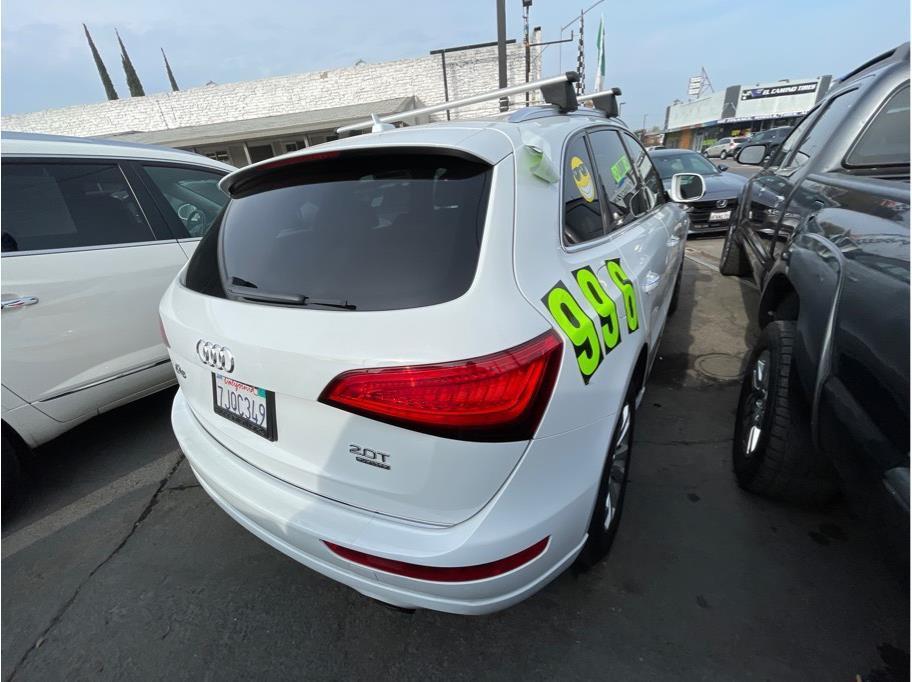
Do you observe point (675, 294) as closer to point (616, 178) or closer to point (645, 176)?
point (645, 176)

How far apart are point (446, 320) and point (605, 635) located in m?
1.35

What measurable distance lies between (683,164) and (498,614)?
28.0 ft

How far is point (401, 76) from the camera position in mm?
20156

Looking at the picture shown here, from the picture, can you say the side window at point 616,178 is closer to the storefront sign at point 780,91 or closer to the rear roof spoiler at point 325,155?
the rear roof spoiler at point 325,155

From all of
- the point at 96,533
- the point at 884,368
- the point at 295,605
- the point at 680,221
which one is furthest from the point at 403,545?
the point at 680,221

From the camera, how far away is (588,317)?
4.51 feet

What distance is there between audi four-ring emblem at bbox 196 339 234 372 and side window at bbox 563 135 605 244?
1.14 meters

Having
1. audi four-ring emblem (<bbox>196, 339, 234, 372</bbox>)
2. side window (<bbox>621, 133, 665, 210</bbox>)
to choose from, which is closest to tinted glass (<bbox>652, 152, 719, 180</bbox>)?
side window (<bbox>621, 133, 665, 210</bbox>)

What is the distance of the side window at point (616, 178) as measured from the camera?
2061 millimetres

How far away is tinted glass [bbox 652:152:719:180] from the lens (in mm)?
7839

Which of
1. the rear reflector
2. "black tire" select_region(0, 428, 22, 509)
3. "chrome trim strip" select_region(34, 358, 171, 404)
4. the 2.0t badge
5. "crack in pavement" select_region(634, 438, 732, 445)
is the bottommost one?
"crack in pavement" select_region(634, 438, 732, 445)

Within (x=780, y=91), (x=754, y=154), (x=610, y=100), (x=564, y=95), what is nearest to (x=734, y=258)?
(x=754, y=154)

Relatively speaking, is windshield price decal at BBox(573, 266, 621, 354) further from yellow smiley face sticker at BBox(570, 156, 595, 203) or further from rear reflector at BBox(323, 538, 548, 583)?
rear reflector at BBox(323, 538, 548, 583)

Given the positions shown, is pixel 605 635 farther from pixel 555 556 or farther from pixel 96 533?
pixel 96 533
